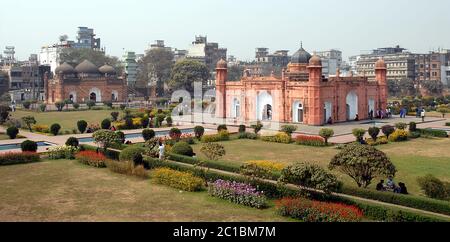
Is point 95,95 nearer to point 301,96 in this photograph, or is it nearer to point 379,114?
point 301,96

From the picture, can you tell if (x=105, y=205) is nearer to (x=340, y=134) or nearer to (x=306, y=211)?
(x=306, y=211)

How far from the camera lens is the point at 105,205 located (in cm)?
1431

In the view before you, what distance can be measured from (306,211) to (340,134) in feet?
67.0

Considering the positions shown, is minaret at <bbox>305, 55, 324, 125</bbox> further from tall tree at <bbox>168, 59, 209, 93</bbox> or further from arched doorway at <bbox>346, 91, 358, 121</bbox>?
tall tree at <bbox>168, 59, 209, 93</bbox>

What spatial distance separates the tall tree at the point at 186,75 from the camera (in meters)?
72.1

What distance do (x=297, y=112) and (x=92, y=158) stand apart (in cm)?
2212

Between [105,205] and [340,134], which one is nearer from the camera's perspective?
[105,205]

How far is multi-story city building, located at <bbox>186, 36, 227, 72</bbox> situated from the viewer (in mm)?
110125

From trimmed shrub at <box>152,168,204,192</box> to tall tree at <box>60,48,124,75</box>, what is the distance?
257 feet

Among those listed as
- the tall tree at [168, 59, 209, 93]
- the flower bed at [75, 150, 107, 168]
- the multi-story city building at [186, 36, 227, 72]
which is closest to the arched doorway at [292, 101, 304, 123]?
the flower bed at [75, 150, 107, 168]

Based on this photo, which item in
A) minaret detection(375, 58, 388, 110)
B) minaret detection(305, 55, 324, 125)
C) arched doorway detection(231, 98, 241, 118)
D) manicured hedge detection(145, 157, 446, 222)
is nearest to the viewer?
manicured hedge detection(145, 157, 446, 222)
